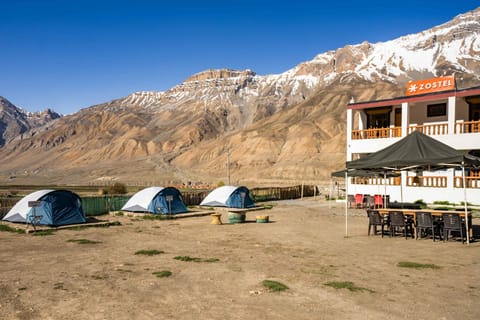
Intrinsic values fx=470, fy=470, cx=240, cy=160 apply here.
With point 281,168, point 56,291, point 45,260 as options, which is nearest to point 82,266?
point 45,260

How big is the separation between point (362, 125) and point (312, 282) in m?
27.1

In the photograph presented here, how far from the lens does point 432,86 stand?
31.7 m

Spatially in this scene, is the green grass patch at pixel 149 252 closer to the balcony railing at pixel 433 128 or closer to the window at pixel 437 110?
the balcony railing at pixel 433 128

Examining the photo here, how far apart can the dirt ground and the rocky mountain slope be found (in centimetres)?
6392

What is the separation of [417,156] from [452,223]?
2.48 metres

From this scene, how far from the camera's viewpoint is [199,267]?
11.7 metres

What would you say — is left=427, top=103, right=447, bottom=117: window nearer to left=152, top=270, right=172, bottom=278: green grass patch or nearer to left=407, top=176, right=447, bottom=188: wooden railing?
left=407, top=176, right=447, bottom=188: wooden railing

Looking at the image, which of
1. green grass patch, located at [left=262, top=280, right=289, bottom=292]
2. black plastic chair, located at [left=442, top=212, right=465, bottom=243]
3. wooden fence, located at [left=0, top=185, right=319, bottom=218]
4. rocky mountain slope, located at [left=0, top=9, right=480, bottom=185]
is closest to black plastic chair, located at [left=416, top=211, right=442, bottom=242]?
black plastic chair, located at [left=442, top=212, right=465, bottom=243]

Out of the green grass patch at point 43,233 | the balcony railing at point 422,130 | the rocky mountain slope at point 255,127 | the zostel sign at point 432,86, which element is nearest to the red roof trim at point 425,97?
the zostel sign at point 432,86

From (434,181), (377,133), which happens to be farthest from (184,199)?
(434,181)

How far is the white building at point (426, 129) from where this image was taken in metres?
28.7

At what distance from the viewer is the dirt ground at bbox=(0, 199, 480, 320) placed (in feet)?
26.4

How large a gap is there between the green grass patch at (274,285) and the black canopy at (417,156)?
8210 millimetres

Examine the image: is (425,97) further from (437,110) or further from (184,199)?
(184,199)
